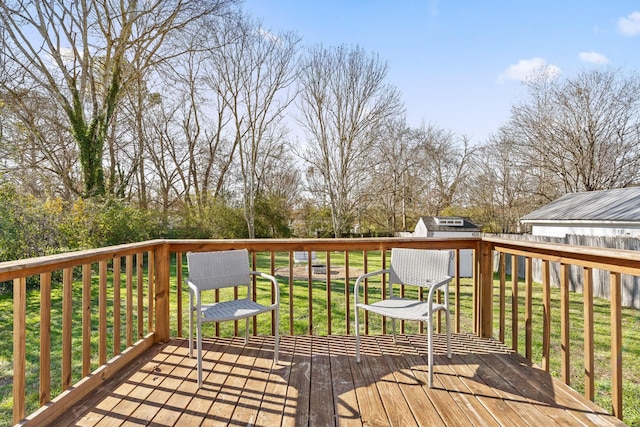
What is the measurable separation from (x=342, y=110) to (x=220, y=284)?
37.3 ft

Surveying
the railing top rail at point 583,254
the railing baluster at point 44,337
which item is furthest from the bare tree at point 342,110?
the railing baluster at point 44,337

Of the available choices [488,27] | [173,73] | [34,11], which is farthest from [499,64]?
[34,11]

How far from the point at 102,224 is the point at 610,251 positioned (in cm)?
841

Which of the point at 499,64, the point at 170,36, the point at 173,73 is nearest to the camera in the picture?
the point at 499,64

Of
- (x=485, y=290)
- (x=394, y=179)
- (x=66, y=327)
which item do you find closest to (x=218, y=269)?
(x=66, y=327)

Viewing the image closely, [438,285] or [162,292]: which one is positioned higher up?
[438,285]

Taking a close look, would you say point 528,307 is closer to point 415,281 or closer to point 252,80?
point 415,281

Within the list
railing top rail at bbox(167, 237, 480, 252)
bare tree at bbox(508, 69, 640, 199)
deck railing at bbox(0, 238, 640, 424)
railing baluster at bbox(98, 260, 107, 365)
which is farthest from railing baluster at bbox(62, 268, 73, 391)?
bare tree at bbox(508, 69, 640, 199)

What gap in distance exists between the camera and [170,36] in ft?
33.5

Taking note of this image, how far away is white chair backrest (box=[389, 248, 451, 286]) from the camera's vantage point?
2715 millimetres

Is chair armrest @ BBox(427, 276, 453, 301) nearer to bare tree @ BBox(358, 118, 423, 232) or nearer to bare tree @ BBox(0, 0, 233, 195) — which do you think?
bare tree @ BBox(0, 0, 233, 195)

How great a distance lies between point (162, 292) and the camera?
9.73ft

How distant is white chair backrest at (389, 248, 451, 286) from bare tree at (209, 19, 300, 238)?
9.83 metres

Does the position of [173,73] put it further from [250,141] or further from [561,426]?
[561,426]
